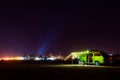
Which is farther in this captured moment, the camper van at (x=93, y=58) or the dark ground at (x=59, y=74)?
the camper van at (x=93, y=58)

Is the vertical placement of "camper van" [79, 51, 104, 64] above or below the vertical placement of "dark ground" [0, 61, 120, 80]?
above

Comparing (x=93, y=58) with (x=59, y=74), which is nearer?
(x=59, y=74)

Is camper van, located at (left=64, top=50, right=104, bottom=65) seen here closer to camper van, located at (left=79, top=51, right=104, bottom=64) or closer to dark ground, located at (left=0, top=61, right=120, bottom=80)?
camper van, located at (left=79, top=51, right=104, bottom=64)

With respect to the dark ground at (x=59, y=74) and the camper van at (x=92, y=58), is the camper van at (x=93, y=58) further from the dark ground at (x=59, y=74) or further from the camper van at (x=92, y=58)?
the dark ground at (x=59, y=74)

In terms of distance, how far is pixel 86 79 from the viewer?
25.4 m

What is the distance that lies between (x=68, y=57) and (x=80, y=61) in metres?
22.7

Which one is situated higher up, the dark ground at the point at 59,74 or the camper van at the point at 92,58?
the camper van at the point at 92,58

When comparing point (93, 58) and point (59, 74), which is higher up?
point (93, 58)

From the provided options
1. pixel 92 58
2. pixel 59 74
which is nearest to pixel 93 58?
pixel 92 58

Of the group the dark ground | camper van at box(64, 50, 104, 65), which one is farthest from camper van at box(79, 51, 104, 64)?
the dark ground

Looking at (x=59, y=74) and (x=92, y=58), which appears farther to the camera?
(x=92, y=58)

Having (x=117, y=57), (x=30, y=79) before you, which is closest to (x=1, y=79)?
(x=30, y=79)

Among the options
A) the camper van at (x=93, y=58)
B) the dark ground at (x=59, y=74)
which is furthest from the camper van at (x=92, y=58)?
the dark ground at (x=59, y=74)

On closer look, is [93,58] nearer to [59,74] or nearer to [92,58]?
[92,58]
